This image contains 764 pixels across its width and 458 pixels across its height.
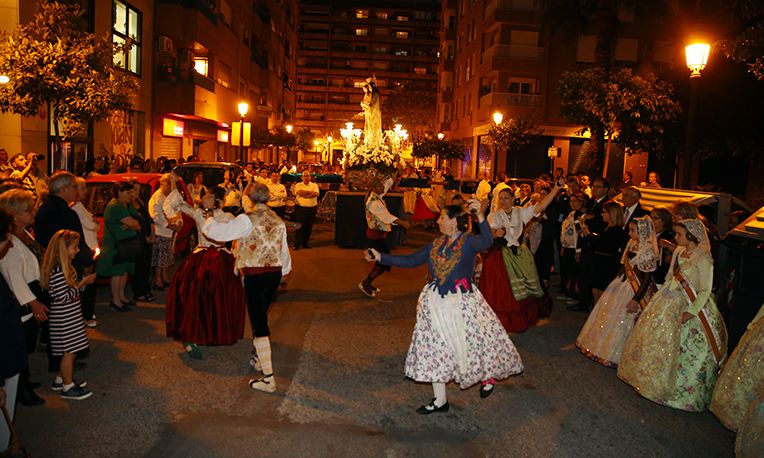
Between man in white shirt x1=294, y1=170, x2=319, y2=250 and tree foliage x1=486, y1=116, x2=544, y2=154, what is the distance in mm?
20875

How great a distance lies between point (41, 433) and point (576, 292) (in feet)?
A: 27.8

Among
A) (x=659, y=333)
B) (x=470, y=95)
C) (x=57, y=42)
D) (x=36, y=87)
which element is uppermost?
(x=470, y=95)

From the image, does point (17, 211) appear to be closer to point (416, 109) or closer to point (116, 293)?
point (116, 293)

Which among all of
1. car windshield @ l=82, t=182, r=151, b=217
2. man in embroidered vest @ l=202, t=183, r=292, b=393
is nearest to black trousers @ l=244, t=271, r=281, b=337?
man in embroidered vest @ l=202, t=183, r=292, b=393

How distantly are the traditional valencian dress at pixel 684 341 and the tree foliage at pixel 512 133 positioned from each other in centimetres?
2939

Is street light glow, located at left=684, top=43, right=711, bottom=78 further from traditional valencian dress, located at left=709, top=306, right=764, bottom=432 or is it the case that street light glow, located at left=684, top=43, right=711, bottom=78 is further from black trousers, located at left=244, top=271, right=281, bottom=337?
black trousers, located at left=244, top=271, right=281, bottom=337

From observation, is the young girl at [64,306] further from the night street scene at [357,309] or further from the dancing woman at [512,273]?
the dancing woman at [512,273]

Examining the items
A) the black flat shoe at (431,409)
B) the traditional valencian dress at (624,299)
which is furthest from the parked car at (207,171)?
the black flat shoe at (431,409)

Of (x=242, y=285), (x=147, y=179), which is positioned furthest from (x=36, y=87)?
(x=242, y=285)

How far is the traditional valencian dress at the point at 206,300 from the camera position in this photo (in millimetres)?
7000

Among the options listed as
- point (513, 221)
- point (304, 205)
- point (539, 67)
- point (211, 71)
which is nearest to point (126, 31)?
point (211, 71)

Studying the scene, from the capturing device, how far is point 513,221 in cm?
908

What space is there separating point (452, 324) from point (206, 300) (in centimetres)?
268

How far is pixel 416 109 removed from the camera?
78.1m
